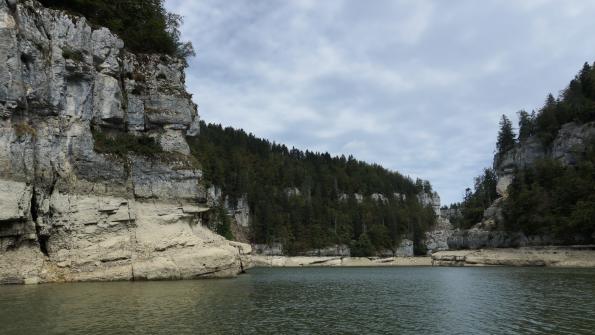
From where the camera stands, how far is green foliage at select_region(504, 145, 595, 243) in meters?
78.0

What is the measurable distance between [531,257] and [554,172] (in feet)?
88.3

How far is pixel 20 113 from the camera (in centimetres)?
3794

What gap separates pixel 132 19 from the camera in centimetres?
5309

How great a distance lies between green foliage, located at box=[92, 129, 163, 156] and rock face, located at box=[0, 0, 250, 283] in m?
0.58

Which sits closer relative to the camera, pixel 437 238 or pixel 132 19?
pixel 132 19

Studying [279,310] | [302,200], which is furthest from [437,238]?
[279,310]

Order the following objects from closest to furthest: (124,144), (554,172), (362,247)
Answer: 1. (124,144)
2. (554,172)
3. (362,247)

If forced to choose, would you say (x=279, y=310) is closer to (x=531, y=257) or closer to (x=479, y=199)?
(x=531, y=257)

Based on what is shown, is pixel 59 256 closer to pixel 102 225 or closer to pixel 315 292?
pixel 102 225

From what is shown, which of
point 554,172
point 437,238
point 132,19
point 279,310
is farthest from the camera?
point 437,238

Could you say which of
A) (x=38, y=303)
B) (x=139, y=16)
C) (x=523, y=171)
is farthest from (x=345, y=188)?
(x=38, y=303)

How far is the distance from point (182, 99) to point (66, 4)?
13.9 m

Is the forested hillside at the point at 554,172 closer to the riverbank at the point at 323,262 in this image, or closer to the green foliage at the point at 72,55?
the riverbank at the point at 323,262

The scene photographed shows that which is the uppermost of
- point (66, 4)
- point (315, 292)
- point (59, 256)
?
point (66, 4)
